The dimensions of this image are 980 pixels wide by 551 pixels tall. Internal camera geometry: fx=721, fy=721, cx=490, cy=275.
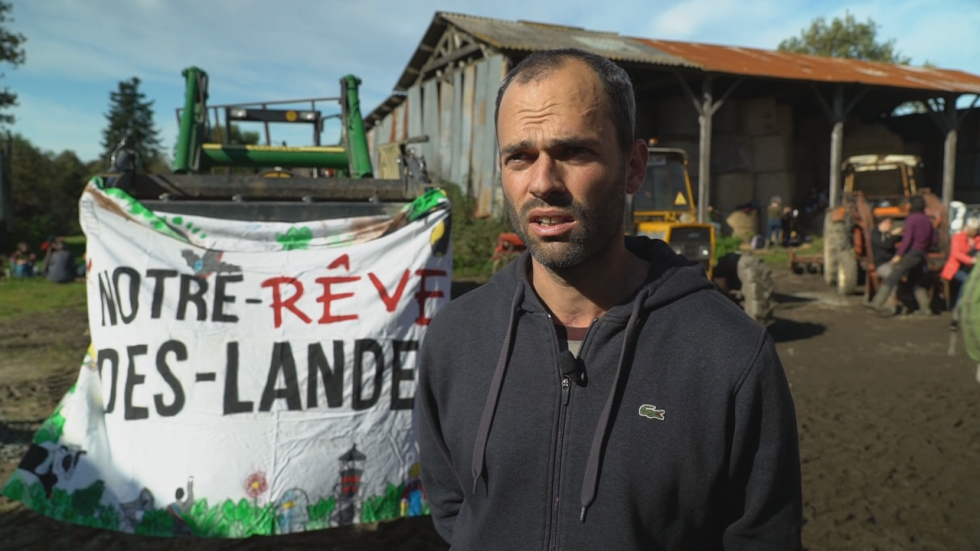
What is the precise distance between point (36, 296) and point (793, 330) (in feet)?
41.0

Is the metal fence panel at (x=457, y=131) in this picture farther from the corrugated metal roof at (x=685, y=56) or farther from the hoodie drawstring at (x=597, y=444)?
the hoodie drawstring at (x=597, y=444)

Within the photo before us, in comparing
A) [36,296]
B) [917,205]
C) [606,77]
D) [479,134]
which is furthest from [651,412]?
[479,134]

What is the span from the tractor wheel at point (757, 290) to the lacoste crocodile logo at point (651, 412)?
7.86 metres

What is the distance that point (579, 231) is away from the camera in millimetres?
1455

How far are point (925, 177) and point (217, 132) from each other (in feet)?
80.5

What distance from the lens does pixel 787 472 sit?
1.38 meters

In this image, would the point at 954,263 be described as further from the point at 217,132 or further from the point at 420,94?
the point at 420,94

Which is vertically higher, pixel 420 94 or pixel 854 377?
pixel 420 94

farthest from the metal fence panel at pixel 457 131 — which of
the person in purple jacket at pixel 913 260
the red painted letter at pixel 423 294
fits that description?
the red painted letter at pixel 423 294

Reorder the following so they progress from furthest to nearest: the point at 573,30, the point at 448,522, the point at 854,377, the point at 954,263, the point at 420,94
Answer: the point at 420,94, the point at 573,30, the point at 954,263, the point at 854,377, the point at 448,522

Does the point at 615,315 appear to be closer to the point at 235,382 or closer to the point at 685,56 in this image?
the point at 235,382

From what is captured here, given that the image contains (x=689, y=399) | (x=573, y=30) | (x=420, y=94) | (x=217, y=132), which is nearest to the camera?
(x=689, y=399)

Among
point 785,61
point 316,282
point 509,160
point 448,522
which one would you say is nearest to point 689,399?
point 509,160

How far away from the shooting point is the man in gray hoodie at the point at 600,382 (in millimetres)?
1366
